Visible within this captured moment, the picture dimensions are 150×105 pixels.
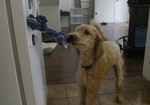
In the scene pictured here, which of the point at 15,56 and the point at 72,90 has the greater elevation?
the point at 15,56

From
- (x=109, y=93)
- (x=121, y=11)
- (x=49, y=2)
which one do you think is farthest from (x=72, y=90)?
(x=49, y=2)

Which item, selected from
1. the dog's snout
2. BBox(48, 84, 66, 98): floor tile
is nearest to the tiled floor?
BBox(48, 84, 66, 98): floor tile

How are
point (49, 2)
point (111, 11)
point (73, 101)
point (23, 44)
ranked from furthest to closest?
point (49, 2) → point (111, 11) → point (73, 101) → point (23, 44)

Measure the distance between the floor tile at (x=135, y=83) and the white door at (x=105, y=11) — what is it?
1554 mm

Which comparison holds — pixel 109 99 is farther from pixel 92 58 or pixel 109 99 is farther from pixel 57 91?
pixel 92 58

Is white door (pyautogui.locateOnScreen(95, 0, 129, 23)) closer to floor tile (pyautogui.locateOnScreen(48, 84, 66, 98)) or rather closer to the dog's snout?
floor tile (pyautogui.locateOnScreen(48, 84, 66, 98))

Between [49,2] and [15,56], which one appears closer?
[15,56]

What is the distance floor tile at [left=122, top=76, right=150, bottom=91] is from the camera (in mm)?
2219

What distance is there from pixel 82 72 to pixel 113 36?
2.51m

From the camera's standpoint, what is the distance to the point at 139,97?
2043 millimetres

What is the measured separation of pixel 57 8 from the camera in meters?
4.27

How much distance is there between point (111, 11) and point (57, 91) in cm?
209

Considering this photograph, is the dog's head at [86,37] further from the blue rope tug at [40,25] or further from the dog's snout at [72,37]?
the blue rope tug at [40,25]

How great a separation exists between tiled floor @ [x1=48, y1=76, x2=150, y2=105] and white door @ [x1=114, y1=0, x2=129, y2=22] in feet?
4.39
